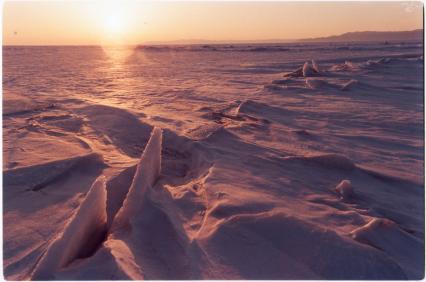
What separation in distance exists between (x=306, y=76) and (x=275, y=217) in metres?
6.63

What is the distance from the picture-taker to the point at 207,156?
3.41m

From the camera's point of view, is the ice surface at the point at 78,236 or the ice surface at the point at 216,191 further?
the ice surface at the point at 216,191

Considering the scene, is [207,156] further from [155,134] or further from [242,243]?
[242,243]

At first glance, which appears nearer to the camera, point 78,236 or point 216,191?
point 78,236

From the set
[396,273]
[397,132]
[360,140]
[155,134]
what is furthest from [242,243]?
[397,132]

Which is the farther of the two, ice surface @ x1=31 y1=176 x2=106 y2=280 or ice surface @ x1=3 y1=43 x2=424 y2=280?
ice surface @ x1=3 y1=43 x2=424 y2=280

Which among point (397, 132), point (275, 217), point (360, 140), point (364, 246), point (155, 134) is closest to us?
point (364, 246)

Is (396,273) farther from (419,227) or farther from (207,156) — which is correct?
(207,156)

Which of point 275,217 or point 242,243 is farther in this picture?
point 275,217

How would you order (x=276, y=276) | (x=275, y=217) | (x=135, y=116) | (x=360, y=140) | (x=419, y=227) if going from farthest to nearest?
(x=135, y=116) → (x=360, y=140) → (x=419, y=227) → (x=275, y=217) → (x=276, y=276)

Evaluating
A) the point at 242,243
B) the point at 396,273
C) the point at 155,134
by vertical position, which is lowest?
the point at 396,273

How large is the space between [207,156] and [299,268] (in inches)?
65.9

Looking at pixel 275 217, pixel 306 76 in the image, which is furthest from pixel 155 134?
pixel 306 76

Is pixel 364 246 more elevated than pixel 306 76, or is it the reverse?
pixel 306 76
